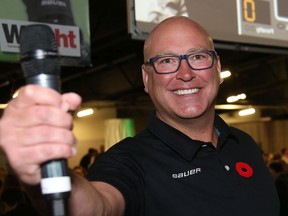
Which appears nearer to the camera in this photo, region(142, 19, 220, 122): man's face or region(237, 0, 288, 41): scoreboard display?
region(142, 19, 220, 122): man's face

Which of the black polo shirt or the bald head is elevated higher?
the bald head

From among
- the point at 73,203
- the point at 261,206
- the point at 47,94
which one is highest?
the point at 47,94

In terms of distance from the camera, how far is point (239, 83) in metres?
11.3

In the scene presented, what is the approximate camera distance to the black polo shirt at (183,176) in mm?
1523

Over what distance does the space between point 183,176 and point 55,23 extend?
126 centimetres

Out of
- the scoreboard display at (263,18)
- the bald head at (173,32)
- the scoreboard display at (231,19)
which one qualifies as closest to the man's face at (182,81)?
the bald head at (173,32)

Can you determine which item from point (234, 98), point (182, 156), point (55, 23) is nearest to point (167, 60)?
point (182, 156)

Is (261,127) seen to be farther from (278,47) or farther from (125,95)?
(278,47)

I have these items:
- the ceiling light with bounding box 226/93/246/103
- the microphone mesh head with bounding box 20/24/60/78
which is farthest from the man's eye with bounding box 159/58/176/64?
the ceiling light with bounding box 226/93/246/103

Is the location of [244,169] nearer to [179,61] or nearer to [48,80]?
[179,61]

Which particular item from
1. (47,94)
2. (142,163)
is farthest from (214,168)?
(47,94)

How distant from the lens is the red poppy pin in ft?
5.76

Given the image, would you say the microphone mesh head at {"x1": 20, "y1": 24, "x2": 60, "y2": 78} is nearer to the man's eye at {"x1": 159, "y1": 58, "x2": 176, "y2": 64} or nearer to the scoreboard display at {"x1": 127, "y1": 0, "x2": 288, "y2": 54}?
the man's eye at {"x1": 159, "y1": 58, "x2": 176, "y2": 64}

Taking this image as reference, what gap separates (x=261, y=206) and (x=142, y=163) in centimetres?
43
